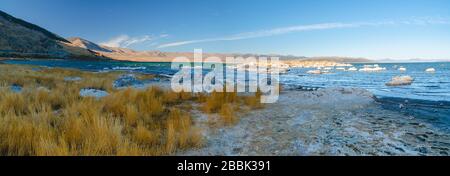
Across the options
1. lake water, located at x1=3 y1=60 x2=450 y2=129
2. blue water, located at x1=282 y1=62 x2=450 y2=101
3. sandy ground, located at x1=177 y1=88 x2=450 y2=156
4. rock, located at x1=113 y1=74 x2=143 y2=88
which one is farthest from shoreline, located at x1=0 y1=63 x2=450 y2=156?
rock, located at x1=113 y1=74 x2=143 y2=88

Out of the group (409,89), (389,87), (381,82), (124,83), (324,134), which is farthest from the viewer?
(381,82)

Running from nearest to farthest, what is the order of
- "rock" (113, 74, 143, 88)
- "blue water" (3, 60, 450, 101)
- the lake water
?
the lake water
"blue water" (3, 60, 450, 101)
"rock" (113, 74, 143, 88)

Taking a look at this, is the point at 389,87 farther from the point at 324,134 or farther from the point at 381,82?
the point at 324,134

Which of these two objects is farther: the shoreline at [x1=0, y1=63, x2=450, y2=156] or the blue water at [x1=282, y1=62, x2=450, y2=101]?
the blue water at [x1=282, y1=62, x2=450, y2=101]

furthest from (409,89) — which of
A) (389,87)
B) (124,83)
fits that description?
(124,83)

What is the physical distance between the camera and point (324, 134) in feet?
19.3

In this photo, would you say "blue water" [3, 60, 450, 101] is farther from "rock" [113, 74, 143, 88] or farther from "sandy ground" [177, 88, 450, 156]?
"rock" [113, 74, 143, 88]

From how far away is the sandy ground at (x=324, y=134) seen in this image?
487cm

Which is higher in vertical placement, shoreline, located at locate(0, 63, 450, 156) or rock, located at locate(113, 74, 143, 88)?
rock, located at locate(113, 74, 143, 88)

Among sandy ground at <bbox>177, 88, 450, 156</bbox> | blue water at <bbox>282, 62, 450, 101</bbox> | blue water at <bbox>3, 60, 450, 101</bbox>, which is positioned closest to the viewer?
sandy ground at <bbox>177, 88, 450, 156</bbox>

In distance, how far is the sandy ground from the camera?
16.0 feet

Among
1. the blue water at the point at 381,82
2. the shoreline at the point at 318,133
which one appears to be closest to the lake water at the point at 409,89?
the blue water at the point at 381,82
